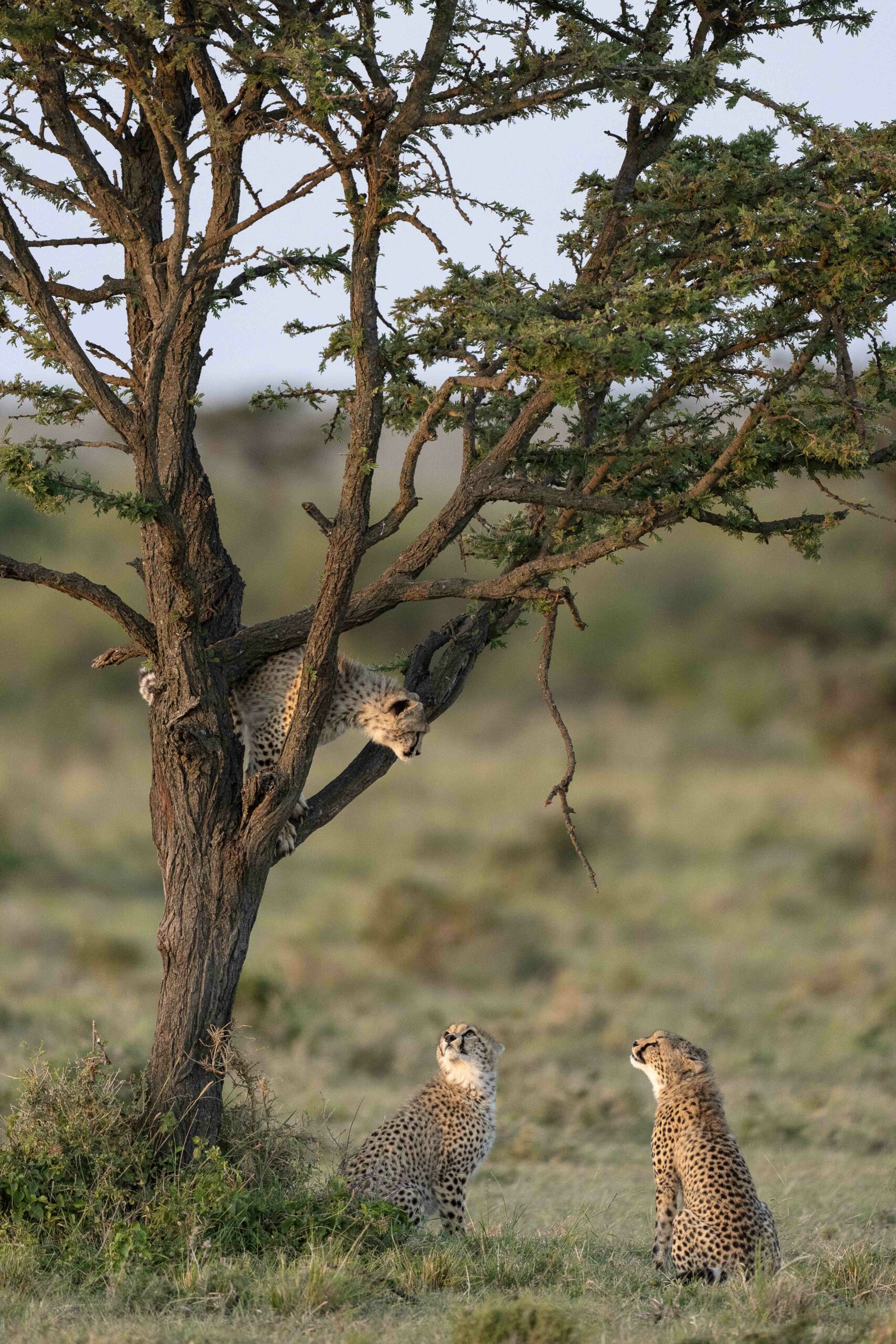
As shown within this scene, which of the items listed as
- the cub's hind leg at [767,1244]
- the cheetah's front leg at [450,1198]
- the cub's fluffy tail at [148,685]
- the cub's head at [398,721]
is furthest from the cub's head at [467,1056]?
the cub's fluffy tail at [148,685]

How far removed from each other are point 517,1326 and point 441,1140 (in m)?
1.95

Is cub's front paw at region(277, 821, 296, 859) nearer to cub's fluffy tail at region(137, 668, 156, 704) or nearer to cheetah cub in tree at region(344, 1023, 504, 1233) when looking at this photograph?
cub's fluffy tail at region(137, 668, 156, 704)

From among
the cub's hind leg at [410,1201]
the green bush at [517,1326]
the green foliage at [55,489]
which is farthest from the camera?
the cub's hind leg at [410,1201]

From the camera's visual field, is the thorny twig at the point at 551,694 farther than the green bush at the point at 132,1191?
Yes

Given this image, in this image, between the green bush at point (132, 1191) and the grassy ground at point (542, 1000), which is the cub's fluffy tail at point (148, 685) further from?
the grassy ground at point (542, 1000)

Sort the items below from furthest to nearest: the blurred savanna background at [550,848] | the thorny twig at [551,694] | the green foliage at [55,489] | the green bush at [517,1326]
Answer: the blurred savanna background at [550,848]
the thorny twig at [551,694]
the green foliage at [55,489]
the green bush at [517,1326]

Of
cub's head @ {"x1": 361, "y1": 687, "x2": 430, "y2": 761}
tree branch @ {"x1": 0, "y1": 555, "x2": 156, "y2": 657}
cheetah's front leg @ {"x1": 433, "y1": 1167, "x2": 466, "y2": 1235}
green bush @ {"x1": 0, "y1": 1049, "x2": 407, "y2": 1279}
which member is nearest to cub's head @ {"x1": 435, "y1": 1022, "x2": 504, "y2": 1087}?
cheetah's front leg @ {"x1": 433, "y1": 1167, "x2": 466, "y2": 1235}

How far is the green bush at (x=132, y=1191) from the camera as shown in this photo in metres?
4.58

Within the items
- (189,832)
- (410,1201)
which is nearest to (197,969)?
(189,832)

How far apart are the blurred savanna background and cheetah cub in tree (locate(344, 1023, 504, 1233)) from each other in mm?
4426

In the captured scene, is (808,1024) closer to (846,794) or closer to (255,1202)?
(846,794)

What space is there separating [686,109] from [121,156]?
7.26 ft

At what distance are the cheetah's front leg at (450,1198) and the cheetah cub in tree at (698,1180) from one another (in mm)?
791

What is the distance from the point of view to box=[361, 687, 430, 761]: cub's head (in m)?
5.86
